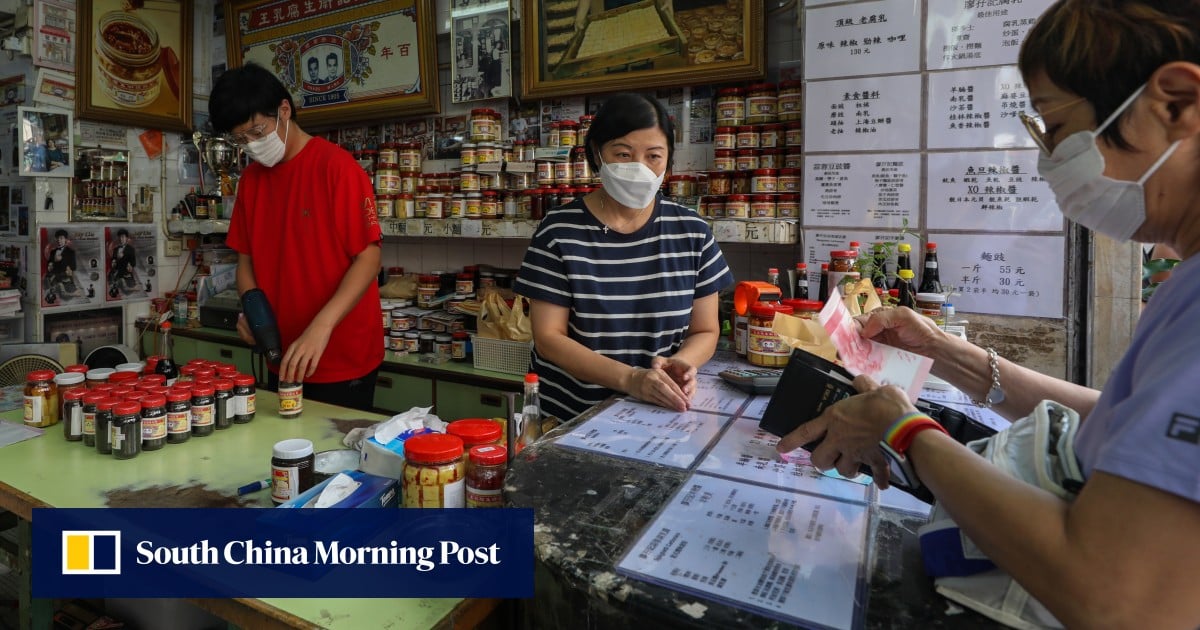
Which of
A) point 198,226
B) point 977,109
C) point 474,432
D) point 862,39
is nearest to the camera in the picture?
point 474,432

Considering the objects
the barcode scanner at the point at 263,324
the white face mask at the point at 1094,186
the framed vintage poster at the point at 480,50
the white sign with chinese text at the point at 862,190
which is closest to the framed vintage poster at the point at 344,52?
the framed vintage poster at the point at 480,50

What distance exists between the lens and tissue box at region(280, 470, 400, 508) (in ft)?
3.98

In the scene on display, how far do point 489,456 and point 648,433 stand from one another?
35 cm

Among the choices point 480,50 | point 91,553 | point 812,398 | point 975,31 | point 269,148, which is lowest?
point 91,553

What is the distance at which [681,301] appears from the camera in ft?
6.61

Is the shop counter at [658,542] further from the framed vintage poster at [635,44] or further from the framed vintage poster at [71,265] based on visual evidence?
the framed vintage poster at [71,265]

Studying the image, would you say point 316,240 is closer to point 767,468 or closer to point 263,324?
point 263,324

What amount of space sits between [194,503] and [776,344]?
1.56m

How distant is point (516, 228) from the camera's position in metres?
3.46

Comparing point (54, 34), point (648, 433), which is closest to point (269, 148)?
point (648, 433)

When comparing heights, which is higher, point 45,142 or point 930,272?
point 45,142

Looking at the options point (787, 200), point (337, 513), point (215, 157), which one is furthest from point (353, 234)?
point (215, 157)

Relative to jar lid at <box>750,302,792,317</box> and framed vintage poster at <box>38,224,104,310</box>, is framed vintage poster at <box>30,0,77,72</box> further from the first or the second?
jar lid at <box>750,302,792,317</box>

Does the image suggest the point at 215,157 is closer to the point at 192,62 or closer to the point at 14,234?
the point at 192,62
